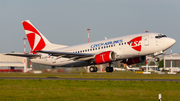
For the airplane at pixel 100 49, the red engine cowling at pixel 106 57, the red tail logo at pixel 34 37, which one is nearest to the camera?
the airplane at pixel 100 49

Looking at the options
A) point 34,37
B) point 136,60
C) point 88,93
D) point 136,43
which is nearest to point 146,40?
point 136,43

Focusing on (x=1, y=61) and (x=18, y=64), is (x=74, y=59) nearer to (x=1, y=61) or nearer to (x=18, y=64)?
(x=18, y=64)

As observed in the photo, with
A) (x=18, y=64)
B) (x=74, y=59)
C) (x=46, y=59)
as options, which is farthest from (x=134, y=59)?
(x=18, y=64)

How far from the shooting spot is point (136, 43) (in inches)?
1416

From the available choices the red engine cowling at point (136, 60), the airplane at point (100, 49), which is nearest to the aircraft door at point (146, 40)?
the airplane at point (100, 49)

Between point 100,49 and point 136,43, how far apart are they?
5.82m

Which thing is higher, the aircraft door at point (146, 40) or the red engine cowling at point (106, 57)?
the aircraft door at point (146, 40)

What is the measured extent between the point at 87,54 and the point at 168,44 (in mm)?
11601

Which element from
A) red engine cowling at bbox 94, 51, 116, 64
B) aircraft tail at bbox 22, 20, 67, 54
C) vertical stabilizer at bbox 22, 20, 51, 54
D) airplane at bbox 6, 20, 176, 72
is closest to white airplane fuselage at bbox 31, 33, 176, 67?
airplane at bbox 6, 20, 176, 72

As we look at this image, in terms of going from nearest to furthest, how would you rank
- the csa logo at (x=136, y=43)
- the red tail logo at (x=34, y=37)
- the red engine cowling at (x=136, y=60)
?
1. the csa logo at (x=136, y=43)
2. the red engine cowling at (x=136, y=60)
3. the red tail logo at (x=34, y=37)

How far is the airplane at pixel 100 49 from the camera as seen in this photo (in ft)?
116

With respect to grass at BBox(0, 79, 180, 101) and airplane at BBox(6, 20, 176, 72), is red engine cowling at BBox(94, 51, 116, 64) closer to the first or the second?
airplane at BBox(6, 20, 176, 72)

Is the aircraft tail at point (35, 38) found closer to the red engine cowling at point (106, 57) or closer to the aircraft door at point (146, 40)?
the red engine cowling at point (106, 57)

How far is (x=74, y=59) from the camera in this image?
42.6m
